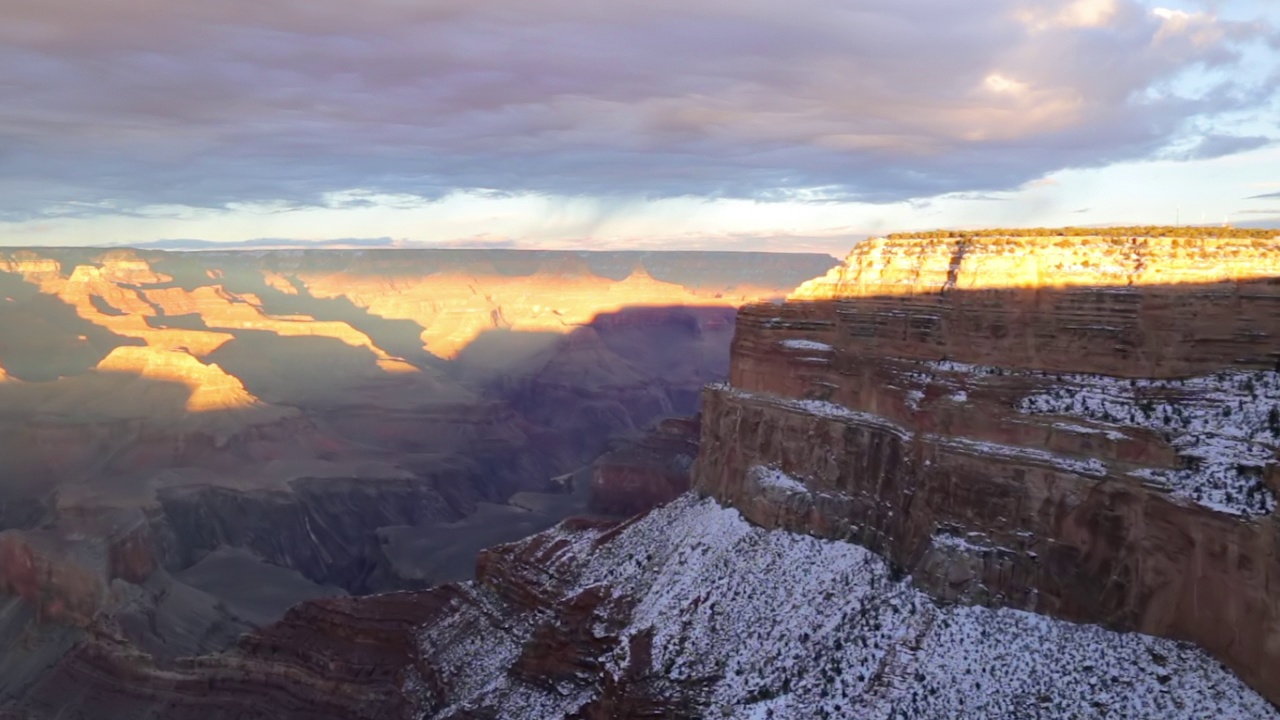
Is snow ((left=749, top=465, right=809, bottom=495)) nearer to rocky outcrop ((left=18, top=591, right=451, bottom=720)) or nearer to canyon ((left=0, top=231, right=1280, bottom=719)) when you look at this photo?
canyon ((left=0, top=231, right=1280, bottom=719))

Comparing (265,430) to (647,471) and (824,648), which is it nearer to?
(647,471)

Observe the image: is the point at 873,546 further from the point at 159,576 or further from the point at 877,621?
the point at 159,576

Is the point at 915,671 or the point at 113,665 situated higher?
the point at 915,671

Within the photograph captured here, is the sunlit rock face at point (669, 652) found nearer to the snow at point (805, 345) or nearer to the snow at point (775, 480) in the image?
the snow at point (775, 480)

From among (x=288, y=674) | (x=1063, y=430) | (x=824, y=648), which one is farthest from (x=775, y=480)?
(x=288, y=674)

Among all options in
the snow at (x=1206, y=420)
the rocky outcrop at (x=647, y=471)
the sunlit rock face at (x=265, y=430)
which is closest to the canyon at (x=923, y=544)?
the snow at (x=1206, y=420)

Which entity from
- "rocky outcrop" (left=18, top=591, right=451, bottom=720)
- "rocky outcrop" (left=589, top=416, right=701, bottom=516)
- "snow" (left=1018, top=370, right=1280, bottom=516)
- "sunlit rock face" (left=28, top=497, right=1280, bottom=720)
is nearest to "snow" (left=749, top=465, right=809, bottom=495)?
"sunlit rock face" (left=28, top=497, right=1280, bottom=720)

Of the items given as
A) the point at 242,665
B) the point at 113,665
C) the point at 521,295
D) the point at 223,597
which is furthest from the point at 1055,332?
the point at 521,295
